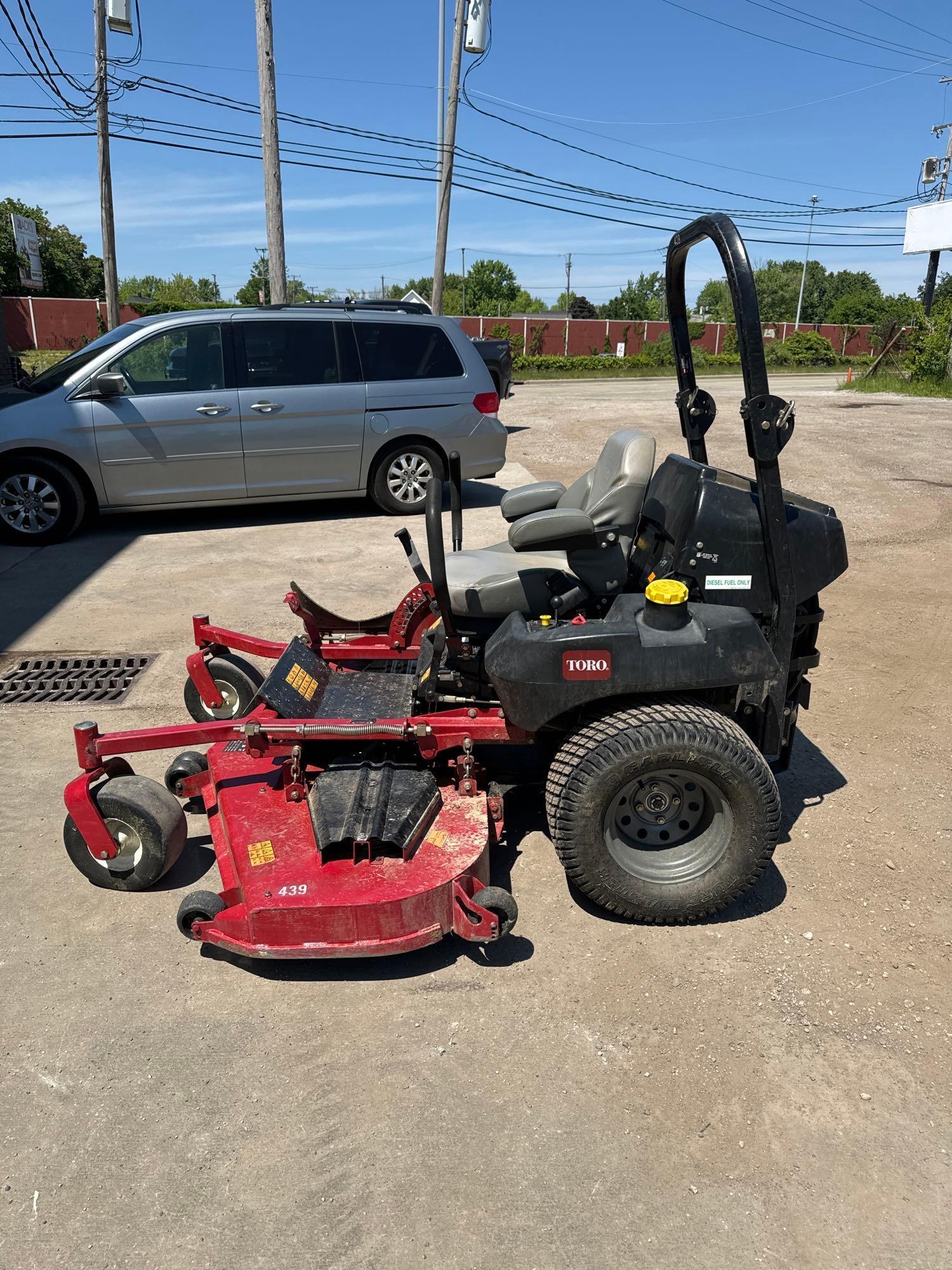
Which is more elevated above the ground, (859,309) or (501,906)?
(859,309)

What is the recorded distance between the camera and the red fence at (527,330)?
129ft

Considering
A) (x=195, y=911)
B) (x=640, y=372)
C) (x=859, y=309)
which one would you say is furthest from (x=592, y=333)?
(x=195, y=911)

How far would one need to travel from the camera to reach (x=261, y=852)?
302 centimetres

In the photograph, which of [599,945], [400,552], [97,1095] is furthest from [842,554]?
[400,552]

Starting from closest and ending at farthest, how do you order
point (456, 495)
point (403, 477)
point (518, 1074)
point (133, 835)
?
point (518, 1074) < point (133, 835) < point (456, 495) < point (403, 477)

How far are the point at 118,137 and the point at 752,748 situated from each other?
2307cm

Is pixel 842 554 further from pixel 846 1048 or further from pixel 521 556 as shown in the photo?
pixel 846 1048

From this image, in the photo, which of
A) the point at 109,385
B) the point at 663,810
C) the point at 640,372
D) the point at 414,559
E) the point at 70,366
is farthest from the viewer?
the point at 640,372

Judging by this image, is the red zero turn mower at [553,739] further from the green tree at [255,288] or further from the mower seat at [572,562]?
the green tree at [255,288]

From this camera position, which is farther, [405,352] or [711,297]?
[711,297]

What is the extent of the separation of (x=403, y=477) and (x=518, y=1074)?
6.94m

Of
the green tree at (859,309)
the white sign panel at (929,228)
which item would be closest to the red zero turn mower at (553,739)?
the white sign panel at (929,228)

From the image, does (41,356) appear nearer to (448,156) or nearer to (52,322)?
(52,322)

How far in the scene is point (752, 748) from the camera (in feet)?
9.86
